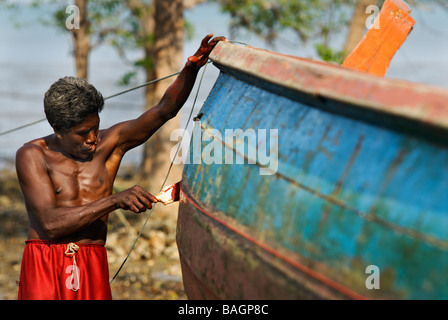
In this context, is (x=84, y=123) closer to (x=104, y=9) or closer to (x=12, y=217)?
(x=12, y=217)

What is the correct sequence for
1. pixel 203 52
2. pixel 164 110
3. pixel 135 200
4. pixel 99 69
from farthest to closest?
pixel 99 69, pixel 164 110, pixel 203 52, pixel 135 200

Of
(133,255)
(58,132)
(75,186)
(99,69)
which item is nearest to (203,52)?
(58,132)

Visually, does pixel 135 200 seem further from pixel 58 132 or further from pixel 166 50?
pixel 166 50

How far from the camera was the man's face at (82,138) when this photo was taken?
273cm

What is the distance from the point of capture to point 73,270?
112 inches

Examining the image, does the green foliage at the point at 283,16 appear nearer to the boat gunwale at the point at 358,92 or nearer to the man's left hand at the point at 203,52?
the man's left hand at the point at 203,52

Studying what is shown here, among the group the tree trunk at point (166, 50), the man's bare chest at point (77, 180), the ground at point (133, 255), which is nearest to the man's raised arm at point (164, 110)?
the man's bare chest at point (77, 180)

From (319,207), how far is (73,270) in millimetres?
1535

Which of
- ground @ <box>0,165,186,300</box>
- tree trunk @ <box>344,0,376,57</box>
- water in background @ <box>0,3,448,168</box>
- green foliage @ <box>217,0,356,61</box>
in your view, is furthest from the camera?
water in background @ <box>0,3,448,168</box>

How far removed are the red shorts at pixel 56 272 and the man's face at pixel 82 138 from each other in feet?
1.60

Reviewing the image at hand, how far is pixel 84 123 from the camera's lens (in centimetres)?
272

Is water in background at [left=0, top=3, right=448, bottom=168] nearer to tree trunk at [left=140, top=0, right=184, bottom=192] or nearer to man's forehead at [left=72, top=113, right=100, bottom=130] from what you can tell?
tree trunk at [left=140, top=0, right=184, bottom=192]

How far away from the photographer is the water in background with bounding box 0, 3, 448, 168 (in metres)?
12.0

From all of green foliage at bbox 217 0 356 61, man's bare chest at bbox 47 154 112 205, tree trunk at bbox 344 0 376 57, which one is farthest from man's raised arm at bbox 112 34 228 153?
green foliage at bbox 217 0 356 61
